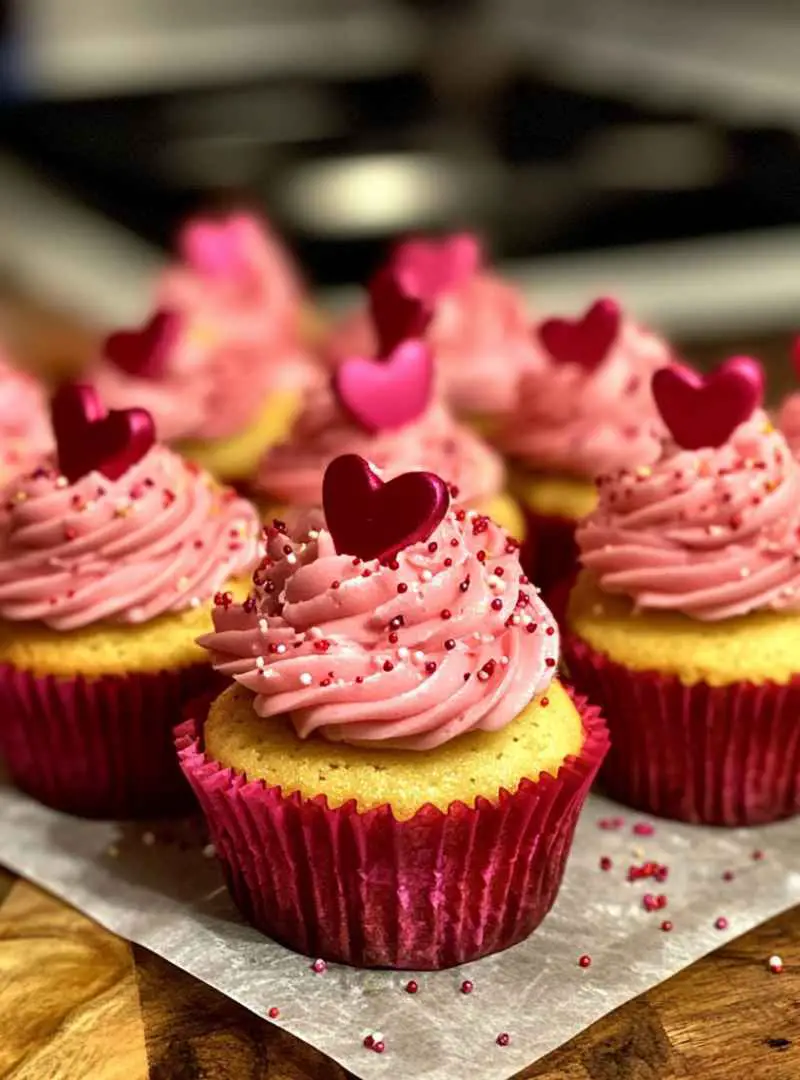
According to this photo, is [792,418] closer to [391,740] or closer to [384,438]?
[384,438]

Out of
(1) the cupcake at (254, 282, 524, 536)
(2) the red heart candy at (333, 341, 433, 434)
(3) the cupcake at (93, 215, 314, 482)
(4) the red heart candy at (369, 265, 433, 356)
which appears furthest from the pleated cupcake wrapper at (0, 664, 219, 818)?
(3) the cupcake at (93, 215, 314, 482)

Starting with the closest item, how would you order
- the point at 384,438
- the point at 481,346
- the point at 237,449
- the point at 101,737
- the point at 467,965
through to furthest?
the point at 467,965, the point at 101,737, the point at 384,438, the point at 237,449, the point at 481,346

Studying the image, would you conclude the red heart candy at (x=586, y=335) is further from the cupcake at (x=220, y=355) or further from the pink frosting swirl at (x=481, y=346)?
the cupcake at (x=220, y=355)

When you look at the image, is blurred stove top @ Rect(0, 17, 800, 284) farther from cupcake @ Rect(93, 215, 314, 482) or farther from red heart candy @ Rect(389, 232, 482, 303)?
red heart candy @ Rect(389, 232, 482, 303)

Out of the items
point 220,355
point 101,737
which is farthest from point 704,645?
point 220,355

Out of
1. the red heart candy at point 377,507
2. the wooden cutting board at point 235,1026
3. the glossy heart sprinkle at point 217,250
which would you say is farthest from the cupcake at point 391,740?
the glossy heart sprinkle at point 217,250

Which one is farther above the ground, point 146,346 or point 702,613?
point 146,346
